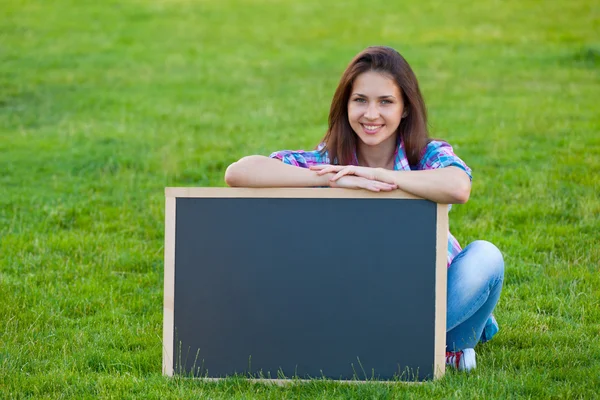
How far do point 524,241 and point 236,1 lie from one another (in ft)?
61.7

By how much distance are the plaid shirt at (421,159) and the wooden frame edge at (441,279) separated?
1.09 feet

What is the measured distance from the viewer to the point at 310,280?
4.58 metres

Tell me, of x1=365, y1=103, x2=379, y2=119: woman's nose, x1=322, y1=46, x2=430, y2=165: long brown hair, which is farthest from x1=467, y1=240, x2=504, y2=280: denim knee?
x1=365, y1=103, x2=379, y2=119: woman's nose

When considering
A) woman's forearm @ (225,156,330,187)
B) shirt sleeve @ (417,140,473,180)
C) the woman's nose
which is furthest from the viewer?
the woman's nose

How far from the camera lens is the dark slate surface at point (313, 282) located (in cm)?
455

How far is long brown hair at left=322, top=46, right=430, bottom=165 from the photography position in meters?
4.88

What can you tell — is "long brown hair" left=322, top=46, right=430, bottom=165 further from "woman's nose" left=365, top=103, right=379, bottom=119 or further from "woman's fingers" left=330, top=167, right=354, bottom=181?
"woman's fingers" left=330, top=167, right=354, bottom=181

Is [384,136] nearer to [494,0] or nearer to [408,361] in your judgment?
[408,361]

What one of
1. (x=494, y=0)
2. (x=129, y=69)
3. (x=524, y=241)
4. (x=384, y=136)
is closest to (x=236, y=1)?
(x=494, y=0)

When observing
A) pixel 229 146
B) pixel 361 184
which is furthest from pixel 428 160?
pixel 229 146

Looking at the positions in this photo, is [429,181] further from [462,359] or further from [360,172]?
[462,359]

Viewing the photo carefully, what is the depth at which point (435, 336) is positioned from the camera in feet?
15.0

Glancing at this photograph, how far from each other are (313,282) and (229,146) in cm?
677

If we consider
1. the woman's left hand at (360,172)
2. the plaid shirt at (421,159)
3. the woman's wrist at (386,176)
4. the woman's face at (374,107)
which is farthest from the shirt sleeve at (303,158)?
the woman's wrist at (386,176)
